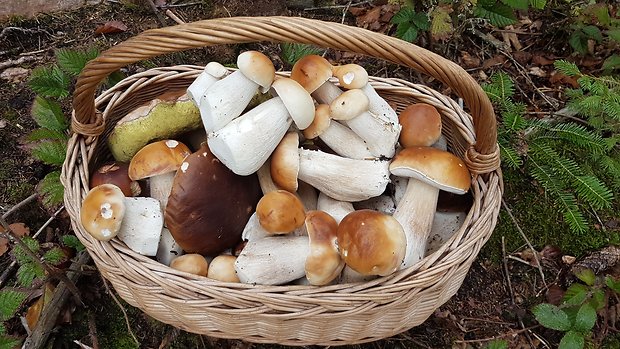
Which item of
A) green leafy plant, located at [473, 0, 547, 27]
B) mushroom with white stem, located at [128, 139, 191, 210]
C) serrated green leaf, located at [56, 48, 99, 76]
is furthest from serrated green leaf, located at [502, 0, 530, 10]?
serrated green leaf, located at [56, 48, 99, 76]

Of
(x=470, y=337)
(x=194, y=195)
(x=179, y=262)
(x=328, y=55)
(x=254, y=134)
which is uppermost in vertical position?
(x=254, y=134)

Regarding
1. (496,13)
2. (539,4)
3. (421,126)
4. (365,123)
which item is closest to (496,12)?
(496,13)

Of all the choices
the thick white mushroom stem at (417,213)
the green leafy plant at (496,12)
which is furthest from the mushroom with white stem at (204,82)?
the green leafy plant at (496,12)

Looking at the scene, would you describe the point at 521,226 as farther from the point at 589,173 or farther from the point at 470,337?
the point at 470,337

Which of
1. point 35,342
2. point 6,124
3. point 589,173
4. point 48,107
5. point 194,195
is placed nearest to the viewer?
point 194,195

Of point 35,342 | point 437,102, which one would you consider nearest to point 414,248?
point 437,102

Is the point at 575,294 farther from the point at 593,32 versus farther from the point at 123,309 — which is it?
the point at 123,309

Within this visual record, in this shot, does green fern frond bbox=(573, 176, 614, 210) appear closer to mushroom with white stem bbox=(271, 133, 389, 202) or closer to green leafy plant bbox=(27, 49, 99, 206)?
mushroom with white stem bbox=(271, 133, 389, 202)

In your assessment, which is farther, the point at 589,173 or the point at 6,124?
the point at 6,124
